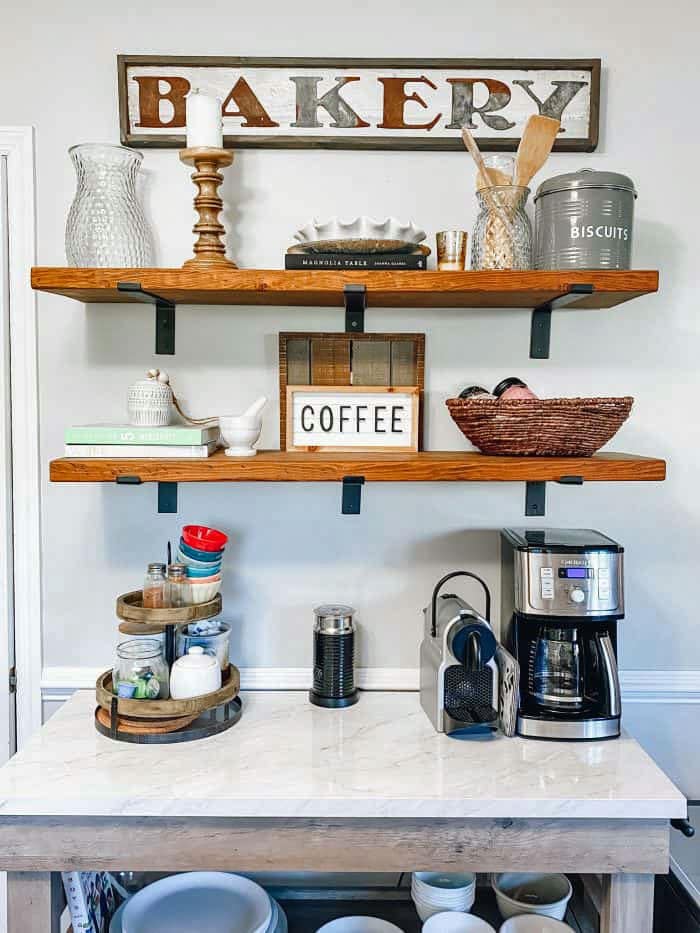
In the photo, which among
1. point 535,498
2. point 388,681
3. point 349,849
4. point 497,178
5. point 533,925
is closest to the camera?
point 349,849

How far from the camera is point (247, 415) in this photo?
5.23 feet

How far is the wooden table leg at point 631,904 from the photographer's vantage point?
4.47ft

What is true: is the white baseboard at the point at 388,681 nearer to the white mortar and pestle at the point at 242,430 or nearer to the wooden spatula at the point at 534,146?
the white mortar and pestle at the point at 242,430

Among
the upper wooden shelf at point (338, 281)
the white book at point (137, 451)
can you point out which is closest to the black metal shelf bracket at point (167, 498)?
the white book at point (137, 451)

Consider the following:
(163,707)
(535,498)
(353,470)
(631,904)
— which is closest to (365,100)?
(353,470)

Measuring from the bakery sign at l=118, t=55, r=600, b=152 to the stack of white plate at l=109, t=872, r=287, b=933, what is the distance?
1.59 m

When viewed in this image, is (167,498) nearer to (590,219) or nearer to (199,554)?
(199,554)

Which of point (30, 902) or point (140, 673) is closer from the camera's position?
point (30, 902)

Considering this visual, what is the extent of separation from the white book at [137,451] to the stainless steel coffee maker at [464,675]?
0.61 m

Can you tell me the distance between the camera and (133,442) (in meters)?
1.57

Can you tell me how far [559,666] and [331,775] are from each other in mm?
515

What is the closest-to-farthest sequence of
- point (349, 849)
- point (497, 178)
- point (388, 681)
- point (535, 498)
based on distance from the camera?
point (349, 849), point (497, 178), point (535, 498), point (388, 681)

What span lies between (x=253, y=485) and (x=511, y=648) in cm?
68

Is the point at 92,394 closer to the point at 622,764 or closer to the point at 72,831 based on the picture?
the point at 72,831
